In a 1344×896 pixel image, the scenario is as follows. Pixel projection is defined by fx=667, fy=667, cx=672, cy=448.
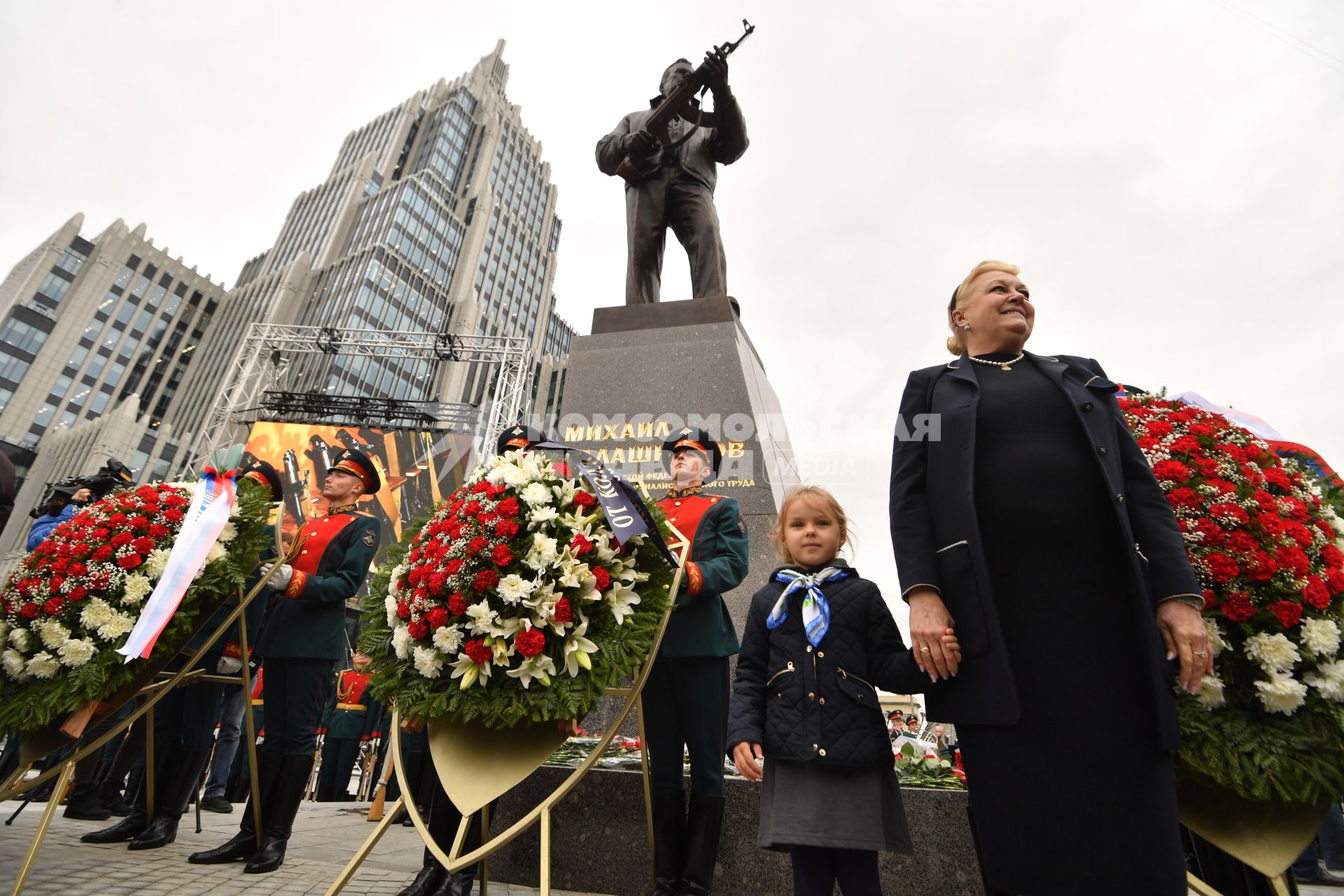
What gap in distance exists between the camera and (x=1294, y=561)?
71.8 inches

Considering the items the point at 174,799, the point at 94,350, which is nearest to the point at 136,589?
the point at 174,799

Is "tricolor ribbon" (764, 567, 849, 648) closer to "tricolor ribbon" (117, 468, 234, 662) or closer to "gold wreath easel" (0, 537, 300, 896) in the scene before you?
"gold wreath easel" (0, 537, 300, 896)

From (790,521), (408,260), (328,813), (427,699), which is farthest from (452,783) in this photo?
(408,260)

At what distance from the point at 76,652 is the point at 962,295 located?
3.41 m

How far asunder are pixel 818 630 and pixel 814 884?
0.69 m

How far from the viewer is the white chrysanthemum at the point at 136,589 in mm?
2643

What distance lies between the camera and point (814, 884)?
6.11 feet

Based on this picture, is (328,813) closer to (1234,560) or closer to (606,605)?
(606,605)

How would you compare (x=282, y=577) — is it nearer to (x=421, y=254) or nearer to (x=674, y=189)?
(x=674, y=189)

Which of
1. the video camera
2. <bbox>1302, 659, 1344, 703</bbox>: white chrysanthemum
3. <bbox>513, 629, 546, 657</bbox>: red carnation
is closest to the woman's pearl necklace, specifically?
<bbox>1302, 659, 1344, 703</bbox>: white chrysanthemum

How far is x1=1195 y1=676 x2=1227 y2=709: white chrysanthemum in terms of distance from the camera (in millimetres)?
1742

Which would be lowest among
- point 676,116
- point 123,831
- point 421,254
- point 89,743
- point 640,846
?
point 123,831

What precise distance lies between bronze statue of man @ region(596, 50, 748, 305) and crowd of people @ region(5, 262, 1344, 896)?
13.6 ft

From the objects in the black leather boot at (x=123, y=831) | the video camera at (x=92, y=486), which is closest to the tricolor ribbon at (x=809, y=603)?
the black leather boot at (x=123, y=831)
